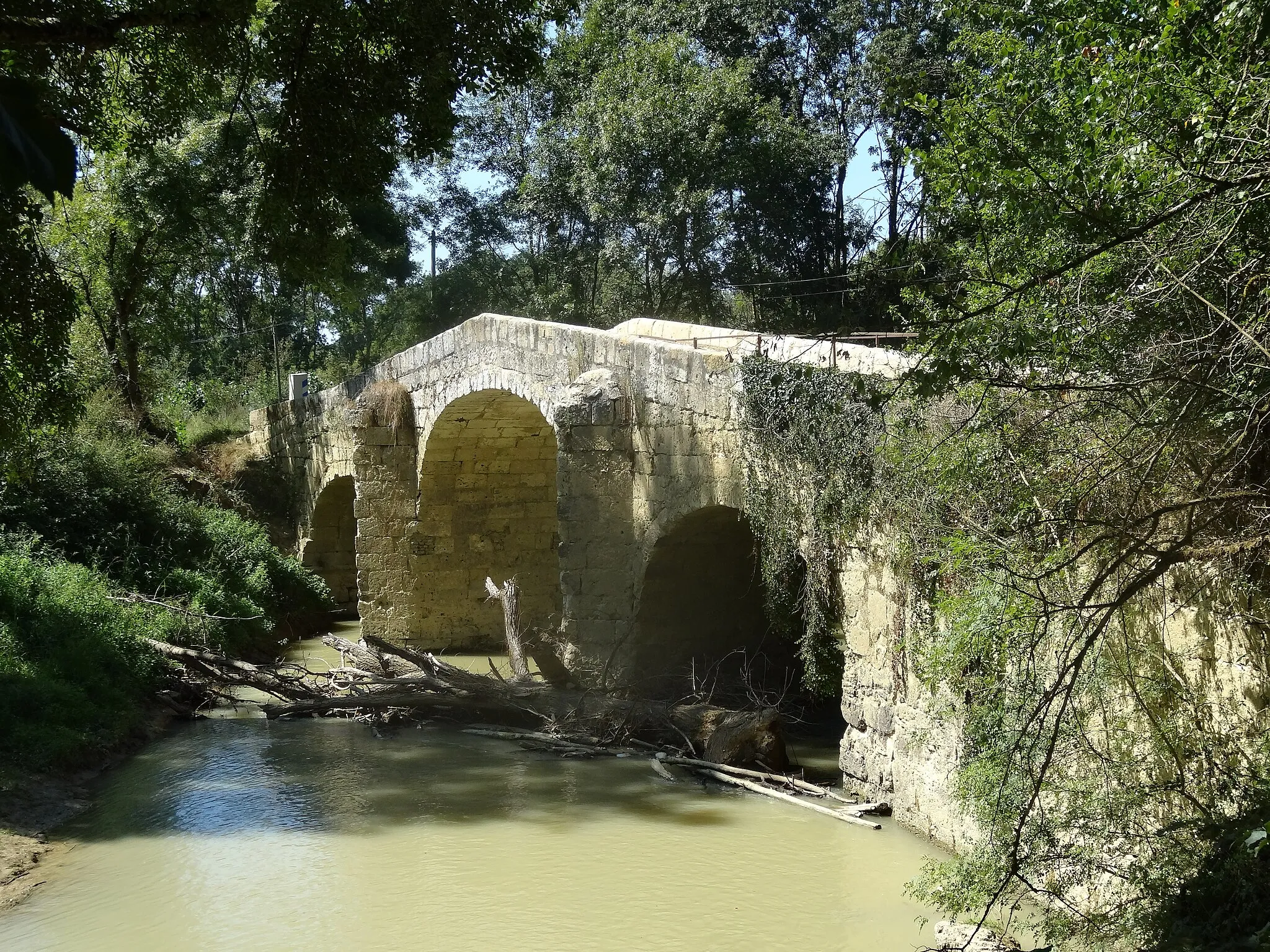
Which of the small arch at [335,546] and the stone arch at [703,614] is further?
the small arch at [335,546]

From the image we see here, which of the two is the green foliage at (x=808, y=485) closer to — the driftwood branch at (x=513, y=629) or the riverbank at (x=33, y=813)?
the driftwood branch at (x=513, y=629)

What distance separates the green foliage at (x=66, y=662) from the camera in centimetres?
824

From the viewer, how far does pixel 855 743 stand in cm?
749

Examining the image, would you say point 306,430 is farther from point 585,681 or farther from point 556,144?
point 585,681

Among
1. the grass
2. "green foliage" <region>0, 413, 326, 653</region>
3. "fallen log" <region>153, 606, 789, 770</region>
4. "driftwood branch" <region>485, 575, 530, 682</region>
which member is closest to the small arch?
the grass

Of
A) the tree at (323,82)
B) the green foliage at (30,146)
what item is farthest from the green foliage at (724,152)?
the green foliage at (30,146)

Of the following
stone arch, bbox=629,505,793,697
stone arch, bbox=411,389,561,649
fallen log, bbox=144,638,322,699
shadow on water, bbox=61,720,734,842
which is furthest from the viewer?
stone arch, bbox=411,389,561,649

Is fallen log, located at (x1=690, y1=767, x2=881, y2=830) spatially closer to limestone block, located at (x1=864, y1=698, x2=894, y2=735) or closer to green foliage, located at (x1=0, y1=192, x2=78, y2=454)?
limestone block, located at (x1=864, y1=698, x2=894, y2=735)

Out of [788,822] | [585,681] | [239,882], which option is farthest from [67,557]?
[788,822]

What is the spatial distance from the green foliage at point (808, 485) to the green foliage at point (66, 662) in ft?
17.3

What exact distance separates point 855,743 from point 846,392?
2311mm

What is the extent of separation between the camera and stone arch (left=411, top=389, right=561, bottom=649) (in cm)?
1373

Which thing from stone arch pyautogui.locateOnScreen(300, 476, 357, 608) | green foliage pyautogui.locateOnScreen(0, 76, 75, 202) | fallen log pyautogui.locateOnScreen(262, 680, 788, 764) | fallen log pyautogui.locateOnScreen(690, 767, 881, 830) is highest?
stone arch pyautogui.locateOnScreen(300, 476, 357, 608)

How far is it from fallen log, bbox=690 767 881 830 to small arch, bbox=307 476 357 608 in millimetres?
10849
